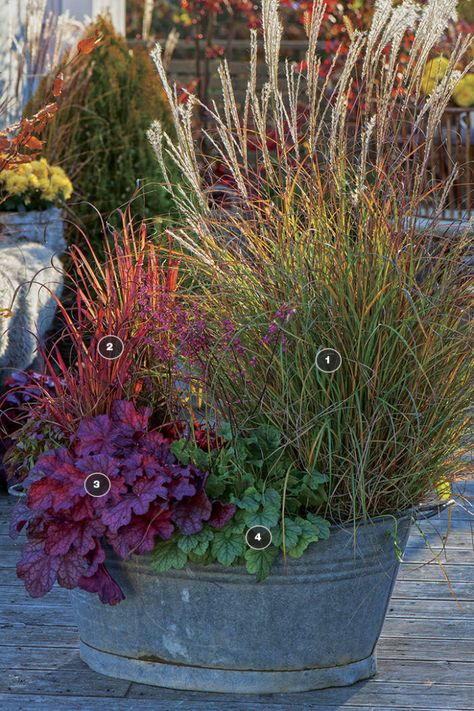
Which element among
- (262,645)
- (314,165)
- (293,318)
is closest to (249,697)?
(262,645)

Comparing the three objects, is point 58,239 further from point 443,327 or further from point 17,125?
point 443,327

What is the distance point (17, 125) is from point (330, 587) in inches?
60.8

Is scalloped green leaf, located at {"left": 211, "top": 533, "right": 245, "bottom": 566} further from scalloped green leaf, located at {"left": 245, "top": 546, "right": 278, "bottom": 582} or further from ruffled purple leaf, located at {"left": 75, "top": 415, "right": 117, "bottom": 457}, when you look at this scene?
ruffled purple leaf, located at {"left": 75, "top": 415, "right": 117, "bottom": 457}

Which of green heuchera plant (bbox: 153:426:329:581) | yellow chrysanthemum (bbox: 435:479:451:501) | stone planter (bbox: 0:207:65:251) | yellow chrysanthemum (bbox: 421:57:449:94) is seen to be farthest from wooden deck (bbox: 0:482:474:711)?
stone planter (bbox: 0:207:65:251)

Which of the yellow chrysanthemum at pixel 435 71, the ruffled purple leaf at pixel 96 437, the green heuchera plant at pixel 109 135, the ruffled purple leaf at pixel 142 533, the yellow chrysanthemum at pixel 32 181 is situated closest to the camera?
the ruffled purple leaf at pixel 142 533

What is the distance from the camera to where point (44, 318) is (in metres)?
4.13

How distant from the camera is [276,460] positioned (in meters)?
2.19

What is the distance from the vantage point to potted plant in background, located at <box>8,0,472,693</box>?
2125 millimetres

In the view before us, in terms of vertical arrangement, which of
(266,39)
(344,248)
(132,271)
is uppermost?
(266,39)

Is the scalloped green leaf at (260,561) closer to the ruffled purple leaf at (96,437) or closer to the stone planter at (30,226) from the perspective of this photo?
the ruffled purple leaf at (96,437)

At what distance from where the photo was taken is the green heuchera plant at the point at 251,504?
2.09 meters

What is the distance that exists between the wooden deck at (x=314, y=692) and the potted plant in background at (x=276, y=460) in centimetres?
5

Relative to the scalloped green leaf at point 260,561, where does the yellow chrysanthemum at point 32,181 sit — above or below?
below

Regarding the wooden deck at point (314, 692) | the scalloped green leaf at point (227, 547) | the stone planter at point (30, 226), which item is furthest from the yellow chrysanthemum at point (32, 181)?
the scalloped green leaf at point (227, 547)
